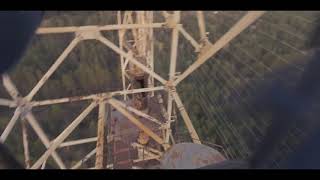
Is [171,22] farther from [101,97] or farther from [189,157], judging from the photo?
[189,157]

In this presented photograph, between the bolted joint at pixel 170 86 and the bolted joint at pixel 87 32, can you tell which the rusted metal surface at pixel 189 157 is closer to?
the bolted joint at pixel 170 86

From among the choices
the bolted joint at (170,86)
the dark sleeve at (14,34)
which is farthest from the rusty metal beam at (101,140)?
the dark sleeve at (14,34)

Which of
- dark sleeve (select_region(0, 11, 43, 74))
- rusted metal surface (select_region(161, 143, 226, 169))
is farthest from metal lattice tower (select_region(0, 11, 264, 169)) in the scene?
dark sleeve (select_region(0, 11, 43, 74))

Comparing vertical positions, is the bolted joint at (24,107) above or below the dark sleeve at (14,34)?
above

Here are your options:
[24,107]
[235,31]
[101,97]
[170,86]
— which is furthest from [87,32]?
[235,31]

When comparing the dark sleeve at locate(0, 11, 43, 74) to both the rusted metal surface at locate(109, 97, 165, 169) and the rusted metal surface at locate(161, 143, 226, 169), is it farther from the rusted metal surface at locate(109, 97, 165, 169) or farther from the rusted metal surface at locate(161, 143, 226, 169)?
the rusted metal surface at locate(109, 97, 165, 169)
